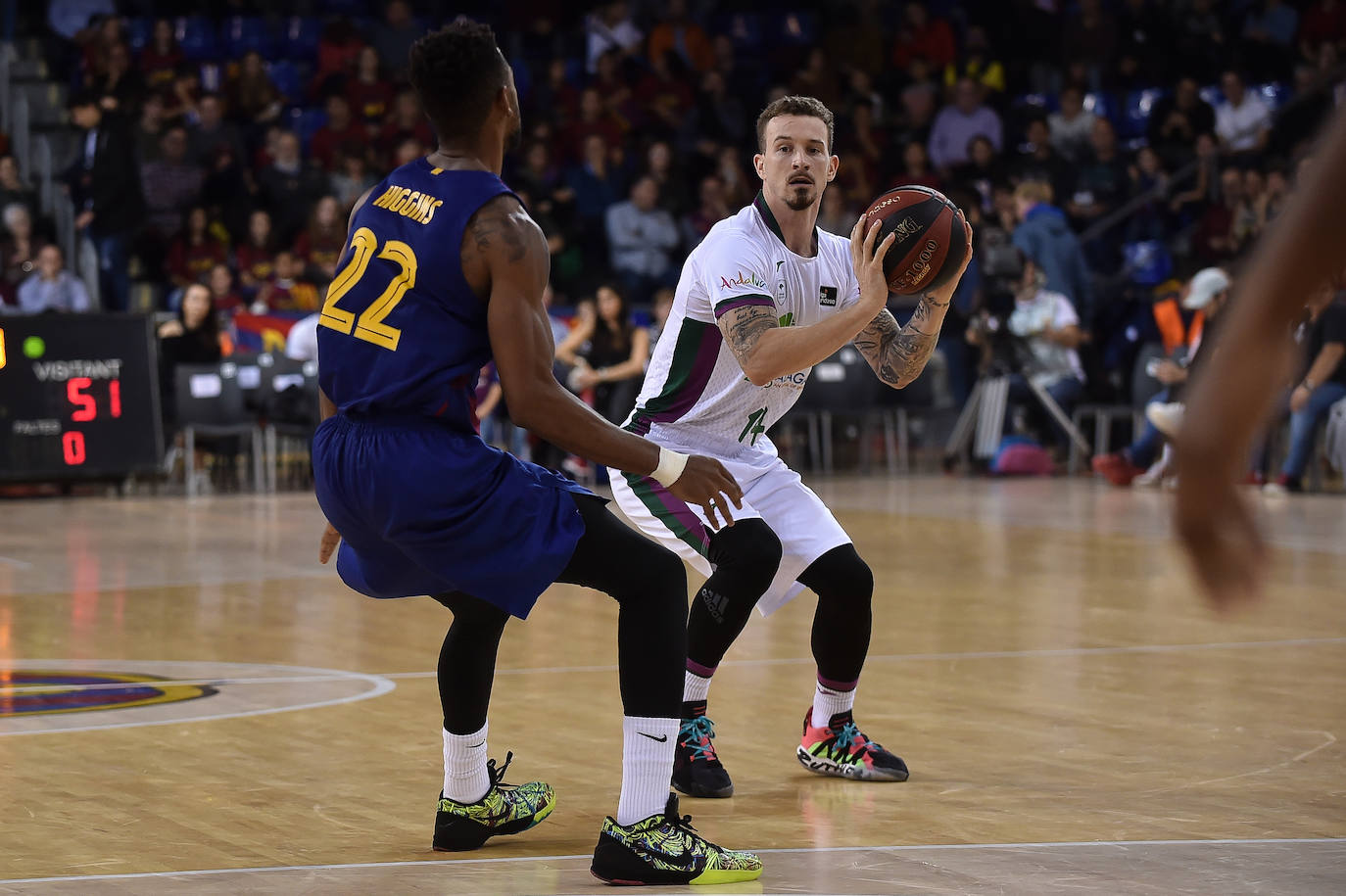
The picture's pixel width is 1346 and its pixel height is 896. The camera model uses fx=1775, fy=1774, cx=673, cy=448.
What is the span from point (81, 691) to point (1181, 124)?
15.6m

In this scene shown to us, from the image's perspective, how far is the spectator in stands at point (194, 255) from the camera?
16.5 meters

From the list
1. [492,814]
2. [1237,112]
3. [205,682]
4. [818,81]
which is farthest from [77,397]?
[1237,112]

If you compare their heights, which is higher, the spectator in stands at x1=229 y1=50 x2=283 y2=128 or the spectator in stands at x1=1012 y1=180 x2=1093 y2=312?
the spectator in stands at x1=229 y1=50 x2=283 y2=128

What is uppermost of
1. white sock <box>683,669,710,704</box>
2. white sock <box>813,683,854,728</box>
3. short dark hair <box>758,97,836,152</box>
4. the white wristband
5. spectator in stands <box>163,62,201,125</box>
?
spectator in stands <box>163,62,201,125</box>

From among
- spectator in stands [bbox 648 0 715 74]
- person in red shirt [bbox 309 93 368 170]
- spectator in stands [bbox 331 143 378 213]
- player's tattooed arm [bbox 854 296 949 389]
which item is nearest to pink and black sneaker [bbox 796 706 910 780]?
player's tattooed arm [bbox 854 296 949 389]

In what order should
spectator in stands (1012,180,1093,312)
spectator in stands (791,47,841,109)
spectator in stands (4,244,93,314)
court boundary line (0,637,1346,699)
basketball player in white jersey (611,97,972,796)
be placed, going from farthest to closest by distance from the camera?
1. spectator in stands (791,47,841,109)
2. spectator in stands (1012,180,1093,312)
3. spectator in stands (4,244,93,314)
4. court boundary line (0,637,1346,699)
5. basketball player in white jersey (611,97,972,796)

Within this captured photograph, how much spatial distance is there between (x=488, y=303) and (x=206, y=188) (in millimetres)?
14207

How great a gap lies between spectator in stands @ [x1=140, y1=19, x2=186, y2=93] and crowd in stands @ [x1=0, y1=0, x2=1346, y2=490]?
31 mm

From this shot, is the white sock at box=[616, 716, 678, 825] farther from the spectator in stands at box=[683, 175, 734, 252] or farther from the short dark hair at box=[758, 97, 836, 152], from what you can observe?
the spectator in stands at box=[683, 175, 734, 252]

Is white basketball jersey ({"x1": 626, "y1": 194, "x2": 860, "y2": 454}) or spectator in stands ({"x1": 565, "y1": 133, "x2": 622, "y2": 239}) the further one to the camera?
spectator in stands ({"x1": 565, "y1": 133, "x2": 622, "y2": 239})

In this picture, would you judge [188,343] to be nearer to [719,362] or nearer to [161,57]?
[161,57]

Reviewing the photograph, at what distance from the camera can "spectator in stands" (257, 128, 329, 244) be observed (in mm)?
17172

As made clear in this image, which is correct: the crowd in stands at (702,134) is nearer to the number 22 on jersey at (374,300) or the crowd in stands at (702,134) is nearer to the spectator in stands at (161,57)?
the spectator in stands at (161,57)

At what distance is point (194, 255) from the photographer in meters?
16.6
